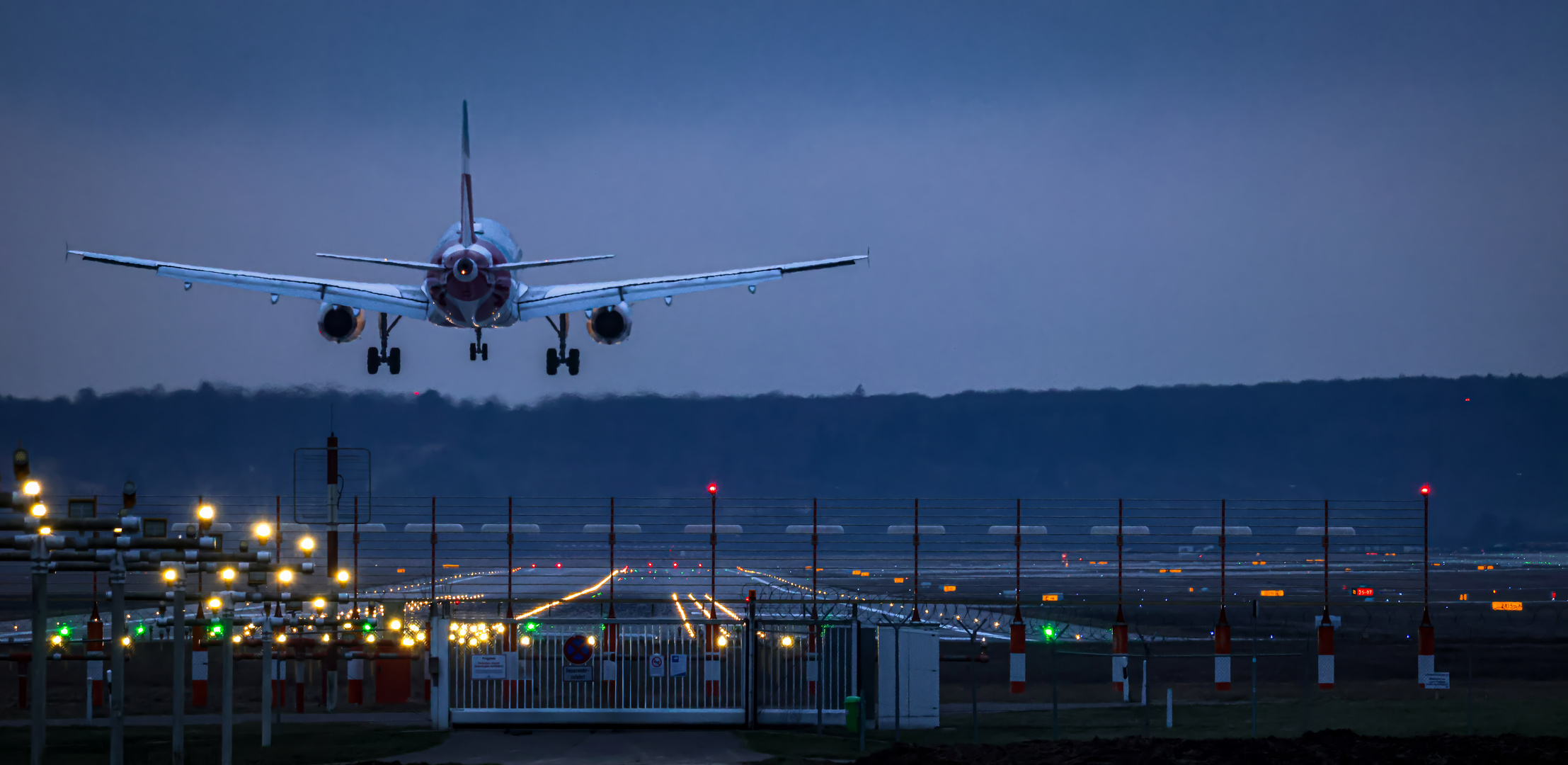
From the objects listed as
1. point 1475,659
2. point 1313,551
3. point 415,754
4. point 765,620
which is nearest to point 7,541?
point 415,754

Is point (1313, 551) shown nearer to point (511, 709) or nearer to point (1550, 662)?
point (1550, 662)

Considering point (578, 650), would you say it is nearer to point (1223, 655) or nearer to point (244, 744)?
point (244, 744)

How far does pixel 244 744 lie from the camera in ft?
92.6

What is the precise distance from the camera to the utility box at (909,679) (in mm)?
31297

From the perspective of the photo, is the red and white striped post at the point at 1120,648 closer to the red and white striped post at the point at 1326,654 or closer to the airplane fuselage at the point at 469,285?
the red and white striped post at the point at 1326,654

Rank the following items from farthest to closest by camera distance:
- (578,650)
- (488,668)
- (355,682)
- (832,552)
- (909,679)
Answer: (832,552), (355,682), (578,650), (488,668), (909,679)

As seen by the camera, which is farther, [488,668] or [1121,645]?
[1121,645]

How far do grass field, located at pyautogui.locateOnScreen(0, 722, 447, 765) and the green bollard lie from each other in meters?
8.54

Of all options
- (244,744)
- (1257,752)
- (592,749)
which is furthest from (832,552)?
(1257,752)

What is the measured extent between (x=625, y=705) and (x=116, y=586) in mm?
13184

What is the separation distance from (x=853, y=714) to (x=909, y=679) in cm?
210

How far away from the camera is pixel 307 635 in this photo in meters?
34.8

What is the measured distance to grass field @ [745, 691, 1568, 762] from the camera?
28969mm

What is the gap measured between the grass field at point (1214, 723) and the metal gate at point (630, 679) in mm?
1191
